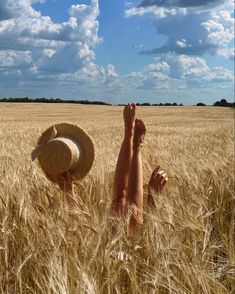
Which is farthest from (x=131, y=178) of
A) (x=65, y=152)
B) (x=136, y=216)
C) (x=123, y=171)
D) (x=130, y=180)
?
(x=136, y=216)

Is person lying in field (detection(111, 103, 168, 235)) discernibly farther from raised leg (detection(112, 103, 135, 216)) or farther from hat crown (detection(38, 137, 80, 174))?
hat crown (detection(38, 137, 80, 174))

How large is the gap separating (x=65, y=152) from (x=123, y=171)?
0.38 meters

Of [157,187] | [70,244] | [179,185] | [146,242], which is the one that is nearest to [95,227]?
[70,244]

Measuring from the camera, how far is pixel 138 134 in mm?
3314

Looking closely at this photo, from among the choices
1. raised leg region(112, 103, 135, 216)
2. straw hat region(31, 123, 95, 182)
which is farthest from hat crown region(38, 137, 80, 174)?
raised leg region(112, 103, 135, 216)

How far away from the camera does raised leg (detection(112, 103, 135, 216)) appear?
271cm

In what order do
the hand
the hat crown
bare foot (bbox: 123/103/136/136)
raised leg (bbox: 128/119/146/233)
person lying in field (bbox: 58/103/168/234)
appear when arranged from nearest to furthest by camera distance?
raised leg (bbox: 128/119/146/233), person lying in field (bbox: 58/103/168/234), the hat crown, the hand, bare foot (bbox: 123/103/136/136)

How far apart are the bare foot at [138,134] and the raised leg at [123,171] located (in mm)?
61

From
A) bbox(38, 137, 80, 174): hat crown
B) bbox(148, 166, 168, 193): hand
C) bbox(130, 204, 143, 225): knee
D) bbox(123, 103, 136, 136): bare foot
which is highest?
bbox(123, 103, 136, 136): bare foot

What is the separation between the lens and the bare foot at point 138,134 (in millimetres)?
3215

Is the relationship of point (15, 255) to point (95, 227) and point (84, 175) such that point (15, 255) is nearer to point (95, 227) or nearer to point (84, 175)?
point (95, 227)

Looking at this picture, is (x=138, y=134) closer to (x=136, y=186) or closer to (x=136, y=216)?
(x=136, y=186)

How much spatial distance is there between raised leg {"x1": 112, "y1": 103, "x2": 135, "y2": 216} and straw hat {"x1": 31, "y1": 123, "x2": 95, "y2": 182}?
182 millimetres

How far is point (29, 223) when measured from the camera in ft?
6.36
